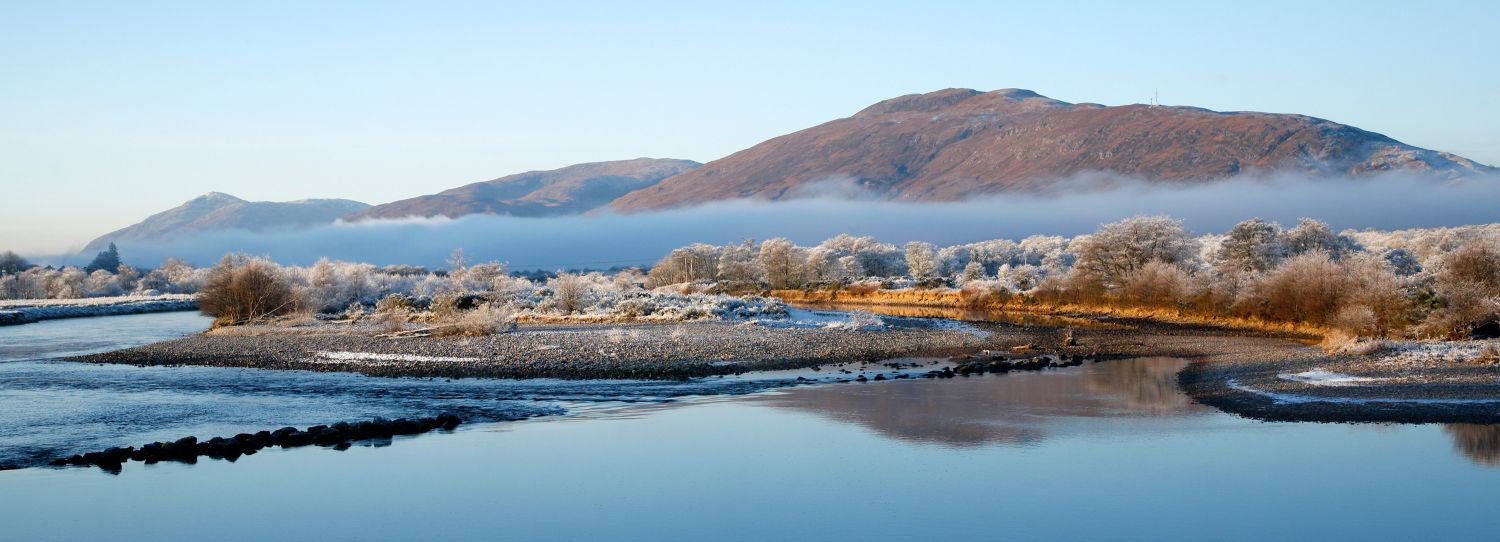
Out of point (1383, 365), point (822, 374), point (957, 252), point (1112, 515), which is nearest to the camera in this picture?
point (1112, 515)

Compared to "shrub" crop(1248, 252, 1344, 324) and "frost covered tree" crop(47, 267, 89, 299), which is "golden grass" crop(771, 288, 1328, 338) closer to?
"shrub" crop(1248, 252, 1344, 324)

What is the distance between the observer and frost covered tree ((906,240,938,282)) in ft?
279

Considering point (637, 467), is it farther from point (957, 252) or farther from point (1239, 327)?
point (957, 252)

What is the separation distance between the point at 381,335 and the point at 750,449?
82.7 ft

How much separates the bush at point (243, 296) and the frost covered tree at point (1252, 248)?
147 ft

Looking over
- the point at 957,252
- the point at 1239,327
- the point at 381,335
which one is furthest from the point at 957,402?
the point at 957,252

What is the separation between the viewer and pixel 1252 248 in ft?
173

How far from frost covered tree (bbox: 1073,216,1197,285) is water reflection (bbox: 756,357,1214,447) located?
2792cm

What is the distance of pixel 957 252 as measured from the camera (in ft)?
344

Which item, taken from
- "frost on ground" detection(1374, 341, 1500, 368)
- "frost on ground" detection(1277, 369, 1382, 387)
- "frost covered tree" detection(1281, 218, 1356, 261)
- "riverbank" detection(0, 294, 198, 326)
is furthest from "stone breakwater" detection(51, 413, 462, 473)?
"frost covered tree" detection(1281, 218, 1356, 261)

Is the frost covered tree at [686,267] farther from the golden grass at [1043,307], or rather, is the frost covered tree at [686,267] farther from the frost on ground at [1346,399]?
the frost on ground at [1346,399]

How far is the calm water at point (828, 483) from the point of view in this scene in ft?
38.0

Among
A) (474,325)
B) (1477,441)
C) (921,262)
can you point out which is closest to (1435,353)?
(1477,441)

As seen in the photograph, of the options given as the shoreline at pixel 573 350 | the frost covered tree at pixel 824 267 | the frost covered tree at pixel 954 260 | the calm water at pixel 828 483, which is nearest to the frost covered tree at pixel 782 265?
the frost covered tree at pixel 824 267
